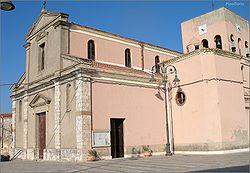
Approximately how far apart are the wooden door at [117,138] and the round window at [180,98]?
5260 millimetres

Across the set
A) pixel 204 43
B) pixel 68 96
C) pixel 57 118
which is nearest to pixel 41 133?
pixel 57 118

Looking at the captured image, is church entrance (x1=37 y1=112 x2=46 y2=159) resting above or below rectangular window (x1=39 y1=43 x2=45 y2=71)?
below

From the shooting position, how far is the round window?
75.4ft

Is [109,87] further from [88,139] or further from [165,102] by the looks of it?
[165,102]

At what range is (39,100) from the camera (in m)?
23.3

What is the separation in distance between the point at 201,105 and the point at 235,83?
11.9 feet

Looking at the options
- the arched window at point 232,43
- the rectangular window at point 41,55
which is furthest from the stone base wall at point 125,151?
the arched window at point 232,43

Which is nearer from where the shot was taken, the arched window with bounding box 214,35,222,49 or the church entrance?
the church entrance

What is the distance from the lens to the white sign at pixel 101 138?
1853 cm

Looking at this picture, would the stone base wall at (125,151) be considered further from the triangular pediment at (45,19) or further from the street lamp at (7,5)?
the street lamp at (7,5)

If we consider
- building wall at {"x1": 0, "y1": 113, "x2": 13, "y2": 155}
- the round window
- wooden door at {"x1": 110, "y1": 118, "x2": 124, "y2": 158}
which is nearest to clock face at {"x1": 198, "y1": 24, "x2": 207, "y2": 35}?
the round window

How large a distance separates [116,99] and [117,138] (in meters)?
2.74

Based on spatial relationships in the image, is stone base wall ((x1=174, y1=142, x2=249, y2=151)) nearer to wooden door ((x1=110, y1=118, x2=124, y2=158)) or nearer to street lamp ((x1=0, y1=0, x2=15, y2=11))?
wooden door ((x1=110, y1=118, x2=124, y2=158))

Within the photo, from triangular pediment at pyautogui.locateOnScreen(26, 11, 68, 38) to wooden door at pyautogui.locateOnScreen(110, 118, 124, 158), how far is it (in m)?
8.60
